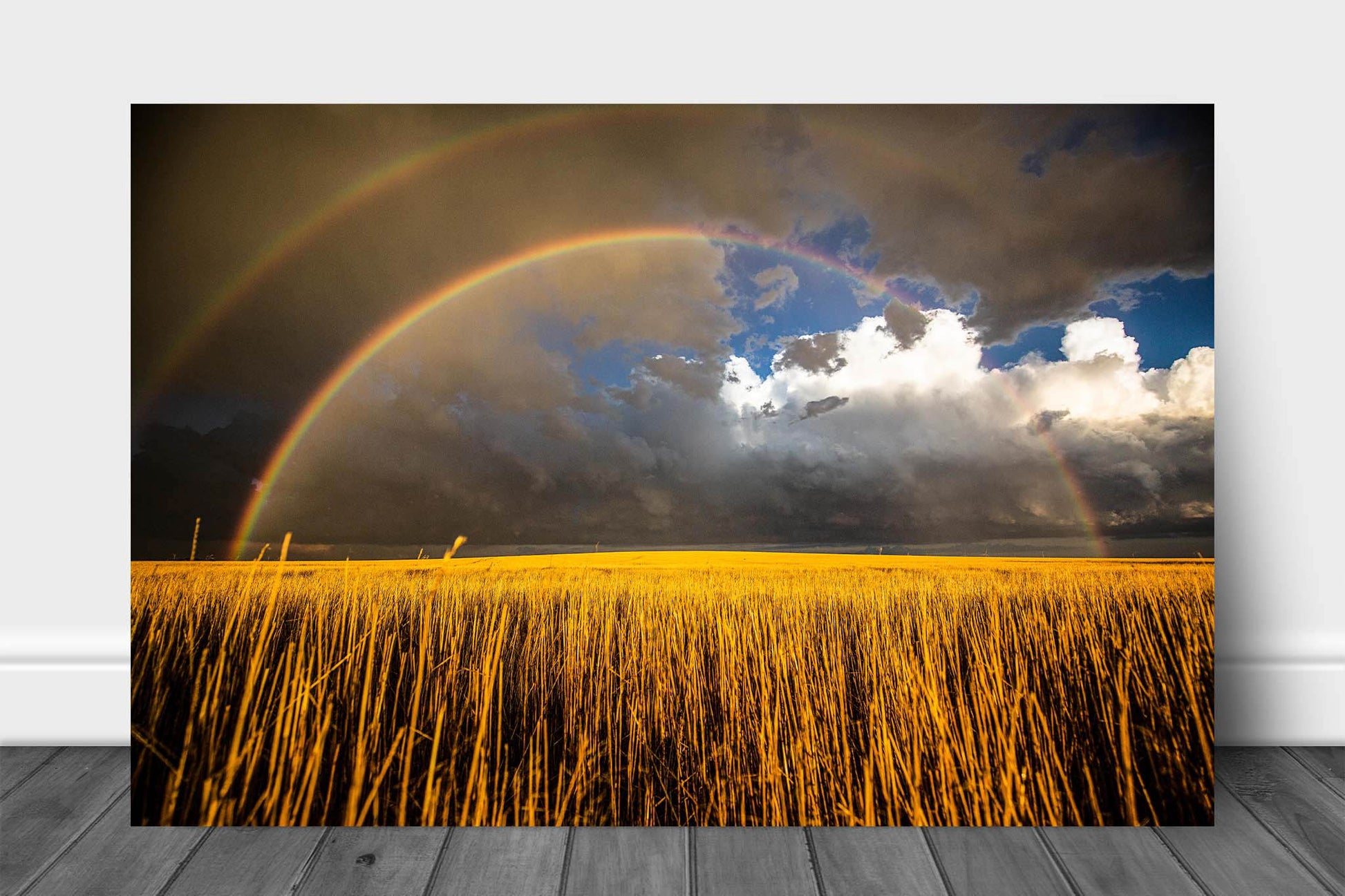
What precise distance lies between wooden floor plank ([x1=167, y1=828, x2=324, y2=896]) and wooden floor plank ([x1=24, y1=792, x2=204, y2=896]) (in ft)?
0.15

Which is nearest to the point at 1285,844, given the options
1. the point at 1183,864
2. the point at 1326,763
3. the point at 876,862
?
the point at 1183,864

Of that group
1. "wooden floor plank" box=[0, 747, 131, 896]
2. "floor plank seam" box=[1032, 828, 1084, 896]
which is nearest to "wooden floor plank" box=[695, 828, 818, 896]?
"floor plank seam" box=[1032, 828, 1084, 896]

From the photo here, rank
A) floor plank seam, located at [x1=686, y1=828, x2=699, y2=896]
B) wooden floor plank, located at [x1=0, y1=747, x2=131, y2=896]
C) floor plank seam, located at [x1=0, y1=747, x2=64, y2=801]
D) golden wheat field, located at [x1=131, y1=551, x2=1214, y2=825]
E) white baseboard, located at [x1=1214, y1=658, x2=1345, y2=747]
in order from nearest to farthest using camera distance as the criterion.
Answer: floor plank seam, located at [x1=686, y1=828, x2=699, y2=896] < wooden floor plank, located at [x1=0, y1=747, x2=131, y2=896] < golden wheat field, located at [x1=131, y1=551, x2=1214, y2=825] < floor plank seam, located at [x1=0, y1=747, x2=64, y2=801] < white baseboard, located at [x1=1214, y1=658, x2=1345, y2=747]

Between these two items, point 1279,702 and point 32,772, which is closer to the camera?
point 32,772

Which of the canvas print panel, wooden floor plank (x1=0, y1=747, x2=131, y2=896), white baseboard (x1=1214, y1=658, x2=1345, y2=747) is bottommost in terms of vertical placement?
wooden floor plank (x1=0, y1=747, x2=131, y2=896)

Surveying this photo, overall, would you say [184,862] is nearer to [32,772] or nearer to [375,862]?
[375,862]

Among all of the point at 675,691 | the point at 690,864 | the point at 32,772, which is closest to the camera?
the point at 690,864

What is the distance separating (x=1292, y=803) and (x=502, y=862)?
1.93 metres

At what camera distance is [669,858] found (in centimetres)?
193

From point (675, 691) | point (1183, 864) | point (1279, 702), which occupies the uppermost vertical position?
point (675, 691)

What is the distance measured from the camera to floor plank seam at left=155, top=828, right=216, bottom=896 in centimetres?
183

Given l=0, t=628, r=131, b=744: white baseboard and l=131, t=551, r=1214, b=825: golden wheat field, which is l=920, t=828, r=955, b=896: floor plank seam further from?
l=0, t=628, r=131, b=744: white baseboard
